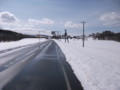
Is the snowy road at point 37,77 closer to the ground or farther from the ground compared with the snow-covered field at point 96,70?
farther from the ground

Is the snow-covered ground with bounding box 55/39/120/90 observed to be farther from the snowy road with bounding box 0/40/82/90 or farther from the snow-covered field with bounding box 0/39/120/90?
the snowy road with bounding box 0/40/82/90

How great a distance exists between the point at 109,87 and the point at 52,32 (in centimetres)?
10843

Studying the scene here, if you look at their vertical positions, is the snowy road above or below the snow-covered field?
above

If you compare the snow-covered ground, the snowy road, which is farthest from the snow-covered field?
the snowy road

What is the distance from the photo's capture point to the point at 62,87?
6.08 metres

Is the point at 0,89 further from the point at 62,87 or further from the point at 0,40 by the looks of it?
the point at 0,40

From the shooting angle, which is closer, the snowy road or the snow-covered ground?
the snowy road

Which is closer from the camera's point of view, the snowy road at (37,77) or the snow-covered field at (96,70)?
the snowy road at (37,77)

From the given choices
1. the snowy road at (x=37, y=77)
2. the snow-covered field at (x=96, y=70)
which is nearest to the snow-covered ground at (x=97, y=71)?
the snow-covered field at (x=96, y=70)

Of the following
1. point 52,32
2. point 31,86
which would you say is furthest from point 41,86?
point 52,32

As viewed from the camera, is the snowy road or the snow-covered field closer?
the snowy road

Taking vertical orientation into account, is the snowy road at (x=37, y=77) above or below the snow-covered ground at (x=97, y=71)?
above

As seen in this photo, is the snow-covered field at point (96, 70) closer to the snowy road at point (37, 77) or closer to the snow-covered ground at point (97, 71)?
the snow-covered ground at point (97, 71)

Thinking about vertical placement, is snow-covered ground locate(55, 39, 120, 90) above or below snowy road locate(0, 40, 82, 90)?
below
